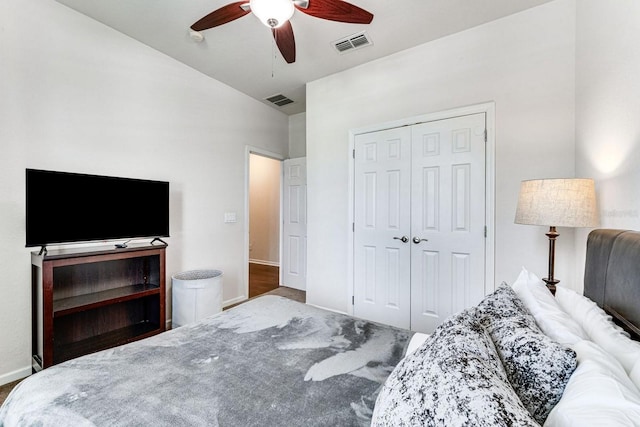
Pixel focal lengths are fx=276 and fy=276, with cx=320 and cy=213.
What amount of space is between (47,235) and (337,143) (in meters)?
2.71

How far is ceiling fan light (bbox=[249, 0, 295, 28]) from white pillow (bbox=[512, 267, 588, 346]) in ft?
6.07

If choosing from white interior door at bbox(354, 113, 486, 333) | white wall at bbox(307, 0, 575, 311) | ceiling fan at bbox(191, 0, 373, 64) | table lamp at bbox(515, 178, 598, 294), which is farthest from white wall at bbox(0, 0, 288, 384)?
table lamp at bbox(515, 178, 598, 294)

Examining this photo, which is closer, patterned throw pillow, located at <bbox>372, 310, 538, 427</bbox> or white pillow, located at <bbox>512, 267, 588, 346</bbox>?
patterned throw pillow, located at <bbox>372, 310, 538, 427</bbox>

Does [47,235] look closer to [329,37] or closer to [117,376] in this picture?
[117,376]

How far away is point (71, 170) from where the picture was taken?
2.29 m

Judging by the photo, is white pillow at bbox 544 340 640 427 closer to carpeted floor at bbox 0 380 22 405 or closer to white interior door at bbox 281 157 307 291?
carpeted floor at bbox 0 380 22 405

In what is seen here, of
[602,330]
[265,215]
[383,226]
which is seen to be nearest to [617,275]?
[602,330]

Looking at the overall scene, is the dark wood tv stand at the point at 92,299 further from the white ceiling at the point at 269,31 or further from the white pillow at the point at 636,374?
the white pillow at the point at 636,374

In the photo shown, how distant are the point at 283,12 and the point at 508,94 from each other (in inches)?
76.4

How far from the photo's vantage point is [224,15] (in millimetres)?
1782

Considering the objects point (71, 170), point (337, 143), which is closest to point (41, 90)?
point (71, 170)

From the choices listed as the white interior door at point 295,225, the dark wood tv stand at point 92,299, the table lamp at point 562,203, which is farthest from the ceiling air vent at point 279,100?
the table lamp at point 562,203

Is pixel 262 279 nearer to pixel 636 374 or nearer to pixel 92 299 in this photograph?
pixel 92 299

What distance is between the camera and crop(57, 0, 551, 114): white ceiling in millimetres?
2199
